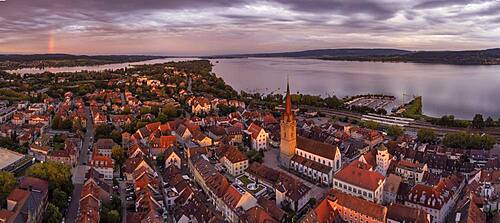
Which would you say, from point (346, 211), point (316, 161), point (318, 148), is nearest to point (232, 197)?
point (346, 211)

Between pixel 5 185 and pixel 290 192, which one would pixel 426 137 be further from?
pixel 5 185

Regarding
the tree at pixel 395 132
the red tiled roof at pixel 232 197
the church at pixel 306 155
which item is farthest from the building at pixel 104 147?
the tree at pixel 395 132

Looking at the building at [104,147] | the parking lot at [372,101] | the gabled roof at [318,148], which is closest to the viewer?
the gabled roof at [318,148]

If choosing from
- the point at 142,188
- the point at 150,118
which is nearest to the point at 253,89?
the point at 150,118

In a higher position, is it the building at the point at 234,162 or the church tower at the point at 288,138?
the church tower at the point at 288,138

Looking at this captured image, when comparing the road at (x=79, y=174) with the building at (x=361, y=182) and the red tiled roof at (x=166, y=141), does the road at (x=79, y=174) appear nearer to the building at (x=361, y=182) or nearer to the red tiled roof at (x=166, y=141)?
the red tiled roof at (x=166, y=141)

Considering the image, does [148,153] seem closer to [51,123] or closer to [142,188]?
[142,188]

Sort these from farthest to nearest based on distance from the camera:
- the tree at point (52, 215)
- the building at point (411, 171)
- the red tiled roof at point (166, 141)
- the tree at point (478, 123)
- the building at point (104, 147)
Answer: the tree at point (478, 123) → the red tiled roof at point (166, 141) → the building at point (104, 147) → the building at point (411, 171) → the tree at point (52, 215)

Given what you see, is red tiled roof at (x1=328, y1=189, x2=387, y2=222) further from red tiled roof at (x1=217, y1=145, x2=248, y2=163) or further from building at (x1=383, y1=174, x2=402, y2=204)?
red tiled roof at (x1=217, y1=145, x2=248, y2=163)
